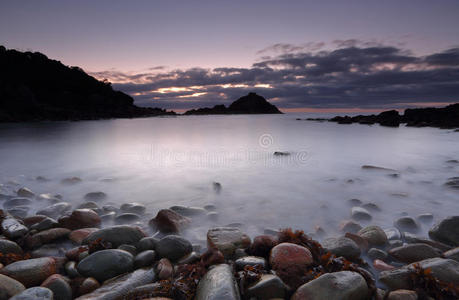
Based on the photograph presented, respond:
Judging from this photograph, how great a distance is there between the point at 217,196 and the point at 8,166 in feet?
27.6

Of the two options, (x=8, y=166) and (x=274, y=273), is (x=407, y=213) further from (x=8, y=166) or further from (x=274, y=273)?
(x=8, y=166)

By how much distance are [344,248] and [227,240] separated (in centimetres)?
135

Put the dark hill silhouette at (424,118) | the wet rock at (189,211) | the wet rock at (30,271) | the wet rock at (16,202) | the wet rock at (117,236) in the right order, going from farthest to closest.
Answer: the dark hill silhouette at (424,118), the wet rock at (16,202), the wet rock at (189,211), the wet rock at (117,236), the wet rock at (30,271)

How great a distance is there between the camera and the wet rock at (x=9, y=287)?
1997 millimetres

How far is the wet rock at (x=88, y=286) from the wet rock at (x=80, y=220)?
1555 mm

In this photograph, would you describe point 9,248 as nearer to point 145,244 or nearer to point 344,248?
point 145,244

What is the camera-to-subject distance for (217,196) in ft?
18.6

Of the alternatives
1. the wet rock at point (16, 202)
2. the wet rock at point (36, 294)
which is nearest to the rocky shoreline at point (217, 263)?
the wet rock at point (36, 294)

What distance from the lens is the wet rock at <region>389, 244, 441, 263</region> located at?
2.77 m

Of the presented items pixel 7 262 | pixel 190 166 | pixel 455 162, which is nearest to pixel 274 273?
pixel 7 262

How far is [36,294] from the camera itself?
6.45 feet

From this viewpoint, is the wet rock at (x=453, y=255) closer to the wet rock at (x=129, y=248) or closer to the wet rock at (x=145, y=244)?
the wet rock at (x=145, y=244)

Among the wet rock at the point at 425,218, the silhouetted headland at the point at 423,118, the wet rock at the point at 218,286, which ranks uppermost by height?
the silhouetted headland at the point at 423,118

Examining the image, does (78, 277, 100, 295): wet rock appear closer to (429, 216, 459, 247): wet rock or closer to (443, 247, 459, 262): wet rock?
(443, 247, 459, 262): wet rock
